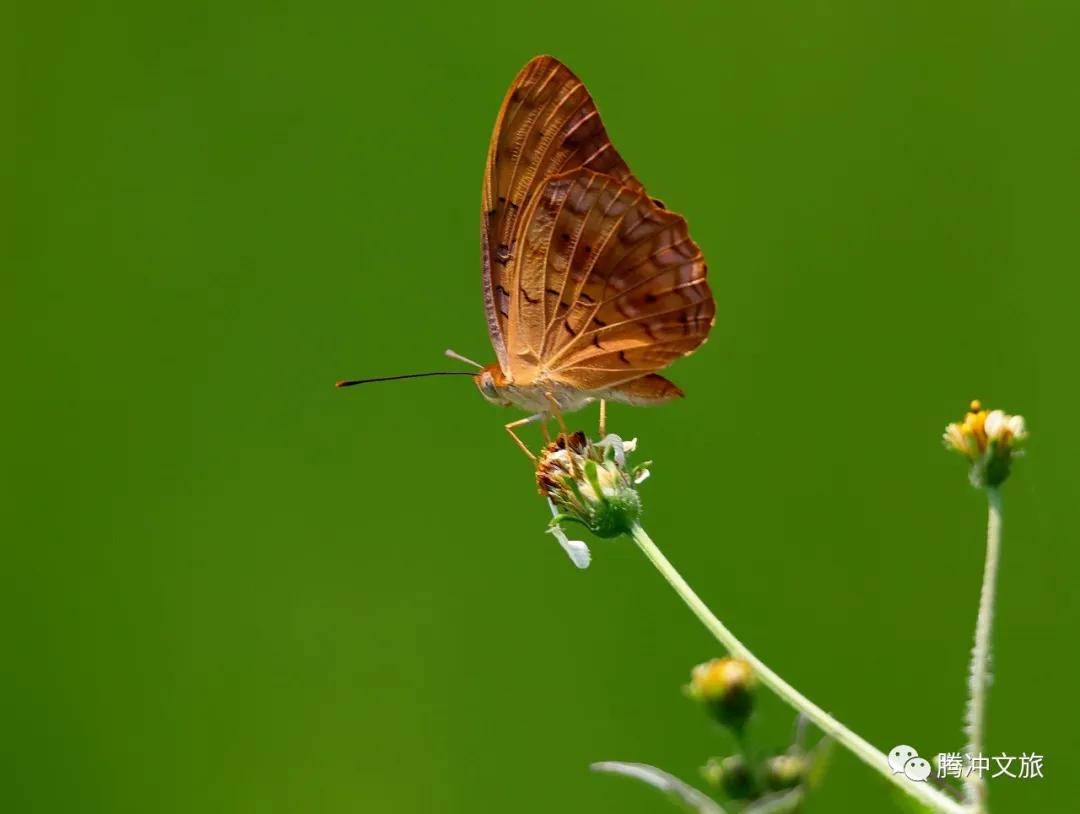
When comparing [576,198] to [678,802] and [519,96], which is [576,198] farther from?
[678,802]

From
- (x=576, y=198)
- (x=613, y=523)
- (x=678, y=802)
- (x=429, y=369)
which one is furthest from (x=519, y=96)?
(x=429, y=369)

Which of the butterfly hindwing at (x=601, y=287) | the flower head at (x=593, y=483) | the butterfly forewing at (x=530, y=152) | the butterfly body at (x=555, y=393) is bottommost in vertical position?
the flower head at (x=593, y=483)

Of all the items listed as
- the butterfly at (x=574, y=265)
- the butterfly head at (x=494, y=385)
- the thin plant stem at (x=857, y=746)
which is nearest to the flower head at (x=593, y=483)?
the butterfly at (x=574, y=265)

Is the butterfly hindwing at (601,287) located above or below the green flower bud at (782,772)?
above

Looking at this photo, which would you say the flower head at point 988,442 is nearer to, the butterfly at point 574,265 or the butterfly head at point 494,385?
the butterfly at point 574,265

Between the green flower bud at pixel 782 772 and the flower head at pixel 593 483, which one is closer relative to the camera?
the green flower bud at pixel 782 772

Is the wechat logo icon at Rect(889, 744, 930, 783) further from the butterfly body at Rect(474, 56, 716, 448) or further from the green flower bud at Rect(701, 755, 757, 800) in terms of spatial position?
the butterfly body at Rect(474, 56, 716, 448)

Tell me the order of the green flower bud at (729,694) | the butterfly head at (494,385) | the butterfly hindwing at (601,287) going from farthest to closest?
the butterfly head at (494,385)
the butterfly hindwing at (601,287)
the green flower bud at (729,694)

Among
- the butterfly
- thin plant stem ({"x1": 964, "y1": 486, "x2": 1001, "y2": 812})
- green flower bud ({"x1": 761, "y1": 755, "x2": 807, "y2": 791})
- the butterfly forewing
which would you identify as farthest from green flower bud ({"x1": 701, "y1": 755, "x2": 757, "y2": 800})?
the butterfly forewing
